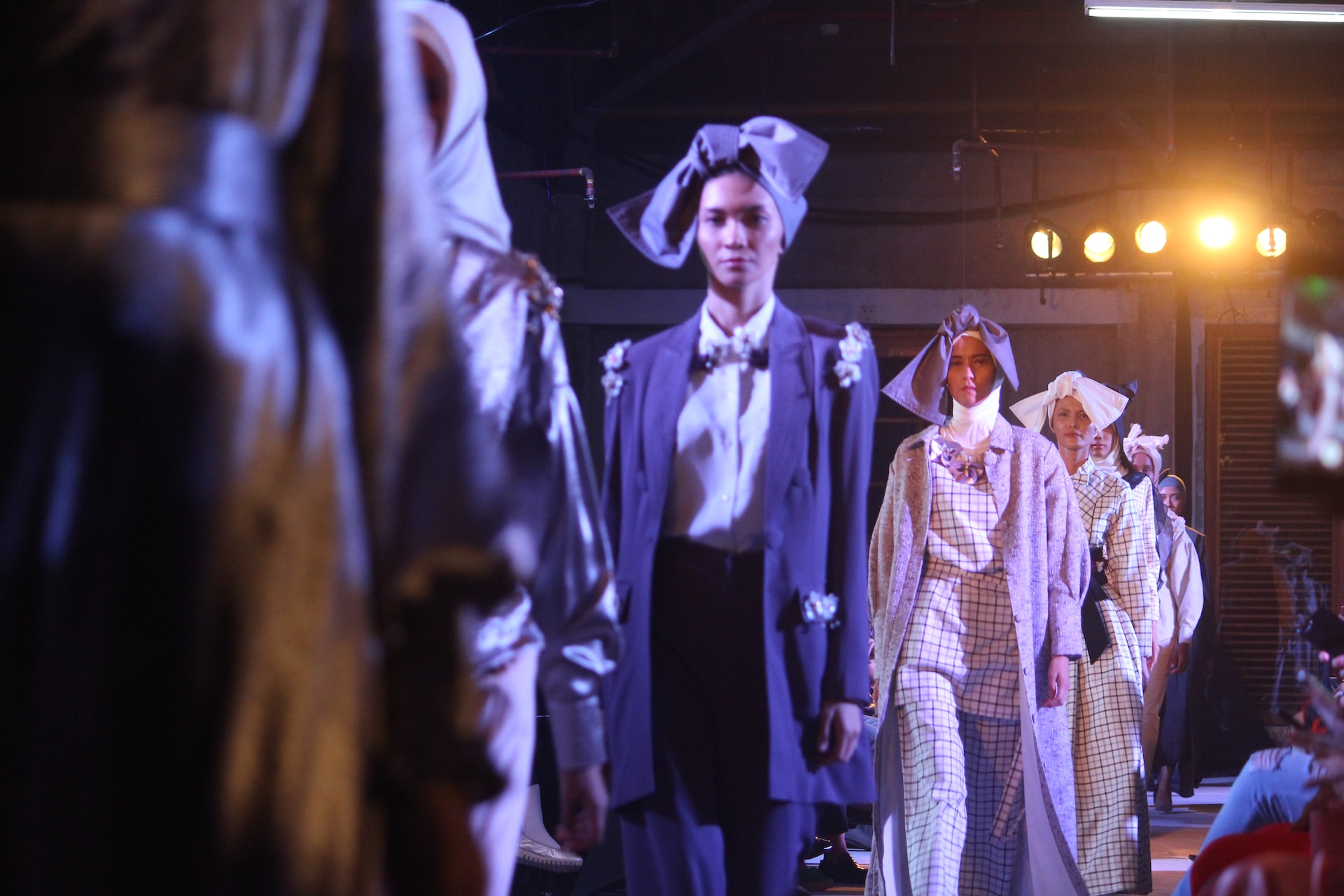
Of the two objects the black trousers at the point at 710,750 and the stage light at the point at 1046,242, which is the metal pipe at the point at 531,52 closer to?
the stage light at the point at 1046,242

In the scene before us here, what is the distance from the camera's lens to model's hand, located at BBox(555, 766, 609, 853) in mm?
2342

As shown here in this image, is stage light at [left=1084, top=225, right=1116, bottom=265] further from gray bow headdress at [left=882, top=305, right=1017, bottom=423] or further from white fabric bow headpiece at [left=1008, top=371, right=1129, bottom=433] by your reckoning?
gray bow headdress at [left=882, top=305, right=1017, bottom=423]

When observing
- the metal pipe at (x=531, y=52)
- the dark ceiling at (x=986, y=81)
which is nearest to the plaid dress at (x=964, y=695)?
the metal pipe at (x=531, y=52)

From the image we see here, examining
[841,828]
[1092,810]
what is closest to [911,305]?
[1092,810]

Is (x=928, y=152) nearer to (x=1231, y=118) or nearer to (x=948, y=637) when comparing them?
→ (x=1231, y=118)

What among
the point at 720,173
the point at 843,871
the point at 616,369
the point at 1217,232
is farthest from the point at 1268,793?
the point at 1217,232

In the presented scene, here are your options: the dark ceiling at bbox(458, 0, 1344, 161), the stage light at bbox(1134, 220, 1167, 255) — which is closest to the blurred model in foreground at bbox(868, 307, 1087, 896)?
the stage light at bbox(1134, 220, 1167, 255)

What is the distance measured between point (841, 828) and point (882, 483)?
696cm

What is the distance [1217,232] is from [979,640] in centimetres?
607

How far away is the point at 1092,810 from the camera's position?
4906 mm

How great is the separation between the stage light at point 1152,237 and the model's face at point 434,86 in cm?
796

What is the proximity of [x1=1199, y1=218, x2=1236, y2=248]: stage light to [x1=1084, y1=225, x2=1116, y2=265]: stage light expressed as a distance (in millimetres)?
625

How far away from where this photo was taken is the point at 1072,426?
6.36 m

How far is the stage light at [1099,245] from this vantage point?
9.24 meters
